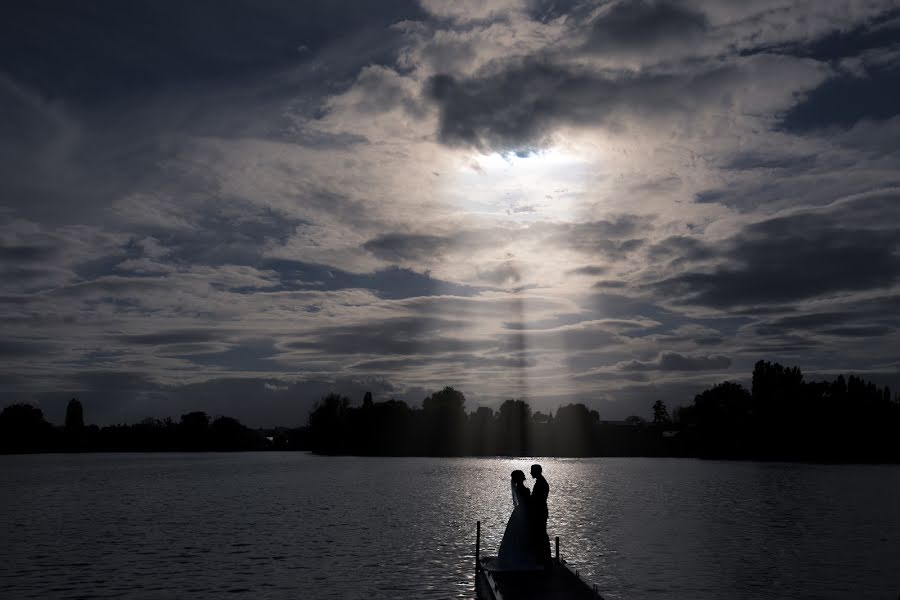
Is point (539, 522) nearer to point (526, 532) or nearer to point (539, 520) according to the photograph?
point (539, 520)

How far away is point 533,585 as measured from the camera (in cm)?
2911

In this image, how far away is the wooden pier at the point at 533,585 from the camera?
88.7ft

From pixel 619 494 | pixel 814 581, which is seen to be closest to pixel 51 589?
pixel 814 581

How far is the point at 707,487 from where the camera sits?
121m

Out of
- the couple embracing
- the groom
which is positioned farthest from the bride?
the groom

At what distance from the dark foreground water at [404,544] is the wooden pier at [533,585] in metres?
5.23

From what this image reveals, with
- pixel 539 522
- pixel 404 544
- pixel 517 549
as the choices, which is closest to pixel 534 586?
pixel 517 549

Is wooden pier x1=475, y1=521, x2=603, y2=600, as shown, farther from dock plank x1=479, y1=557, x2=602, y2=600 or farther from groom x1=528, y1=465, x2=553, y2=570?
groom x1=528, y1=465, x2=553, y2=570

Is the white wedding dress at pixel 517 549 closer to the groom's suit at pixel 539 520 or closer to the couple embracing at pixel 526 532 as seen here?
the couple embracing at pixel 526 532

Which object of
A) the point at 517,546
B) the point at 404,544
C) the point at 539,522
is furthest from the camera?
the point at 404,544

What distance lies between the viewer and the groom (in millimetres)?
30094

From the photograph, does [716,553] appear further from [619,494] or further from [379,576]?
[619,494]

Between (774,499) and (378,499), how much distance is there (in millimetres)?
49155

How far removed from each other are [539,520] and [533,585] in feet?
7.96
